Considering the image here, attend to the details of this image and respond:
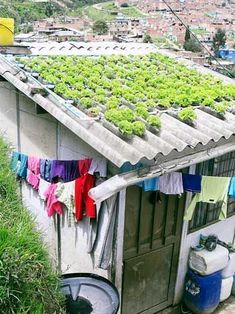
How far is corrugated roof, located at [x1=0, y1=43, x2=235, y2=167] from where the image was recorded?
5551 mm

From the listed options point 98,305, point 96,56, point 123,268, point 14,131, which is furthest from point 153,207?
point 96,56

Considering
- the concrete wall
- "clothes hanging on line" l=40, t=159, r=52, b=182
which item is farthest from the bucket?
"clothes hanging on line" l=40, t=159, r=52, b=182

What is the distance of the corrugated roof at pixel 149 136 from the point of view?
555 centimetres

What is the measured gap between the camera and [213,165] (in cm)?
838

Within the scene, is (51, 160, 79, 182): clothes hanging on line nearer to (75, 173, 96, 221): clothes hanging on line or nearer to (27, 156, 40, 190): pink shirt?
(75, 173, 96, 221): clothes hanging on line

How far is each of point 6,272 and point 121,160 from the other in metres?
2.25

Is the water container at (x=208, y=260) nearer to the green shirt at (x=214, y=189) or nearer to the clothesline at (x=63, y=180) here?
the green shirt at (x=214, y=189)

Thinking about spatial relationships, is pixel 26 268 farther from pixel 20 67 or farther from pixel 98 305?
pixel 20 67

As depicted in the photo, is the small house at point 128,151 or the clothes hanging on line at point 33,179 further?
the clothes hanging on line at point 33,179

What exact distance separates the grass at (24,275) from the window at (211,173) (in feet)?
14.8

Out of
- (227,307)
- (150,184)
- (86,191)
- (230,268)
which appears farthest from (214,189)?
(227,307)

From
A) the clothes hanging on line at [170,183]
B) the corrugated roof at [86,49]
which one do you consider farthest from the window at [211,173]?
the corrugated roof at [86,49]

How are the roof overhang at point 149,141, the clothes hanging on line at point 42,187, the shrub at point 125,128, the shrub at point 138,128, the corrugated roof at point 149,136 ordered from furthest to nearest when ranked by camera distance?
the clothes hanging on line at point 42,187 → the shrub at point 138,128 → the shrub at point 125,128 → the corrugated roof at point 149,136 → the roof overhang at point 149,141

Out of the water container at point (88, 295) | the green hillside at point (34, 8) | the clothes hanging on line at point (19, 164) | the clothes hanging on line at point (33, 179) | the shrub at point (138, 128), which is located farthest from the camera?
the green hillside at point (34, 8)
